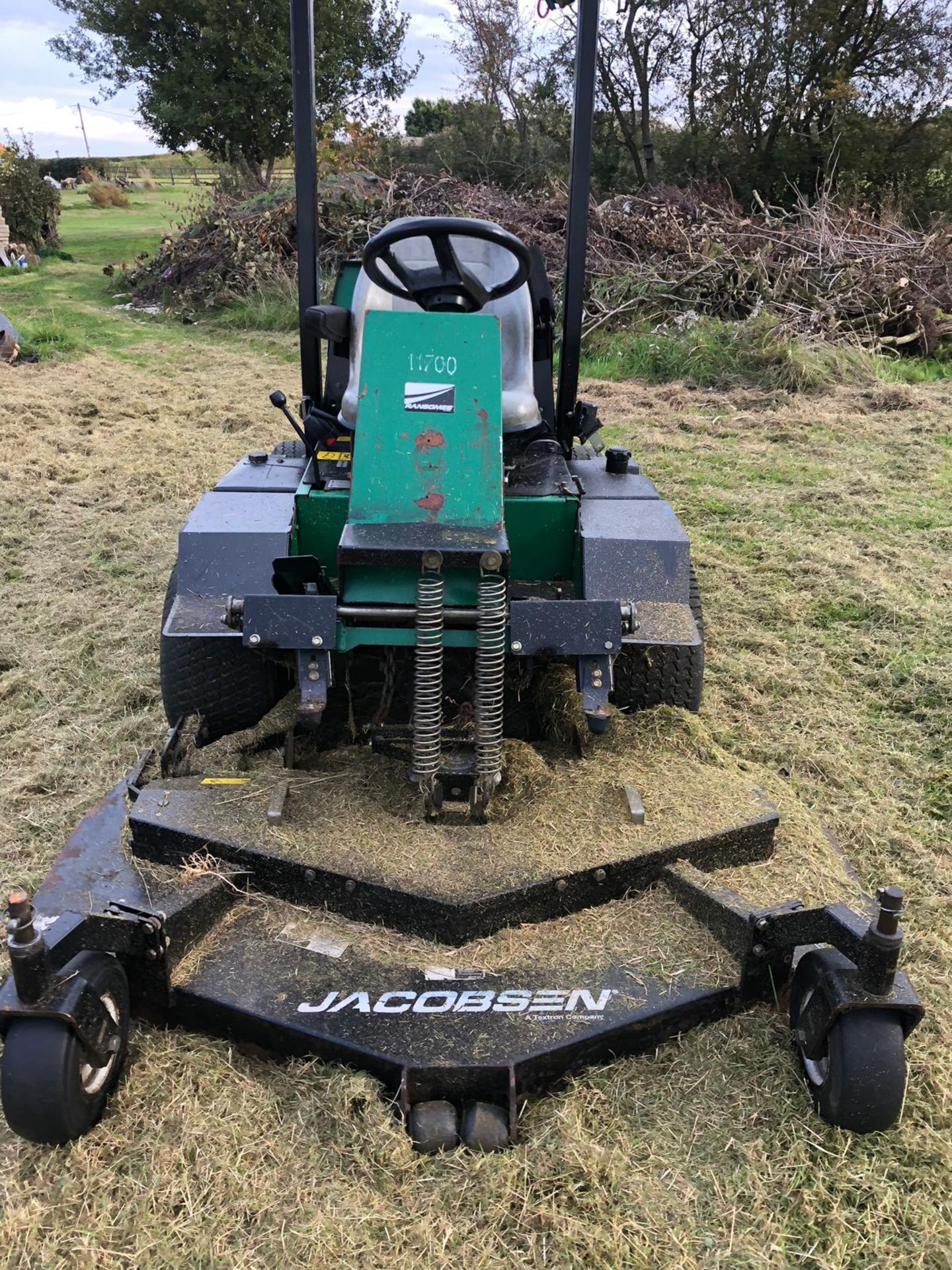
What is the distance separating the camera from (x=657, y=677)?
3.27 metres

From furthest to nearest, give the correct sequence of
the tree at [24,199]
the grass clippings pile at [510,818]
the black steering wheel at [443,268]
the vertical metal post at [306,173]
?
1. the tree at [24,199]
2. the vertical metal post at [306,173]
3. the black steering wheel at [443,268]
4. the grass clippings pile at [510,818]

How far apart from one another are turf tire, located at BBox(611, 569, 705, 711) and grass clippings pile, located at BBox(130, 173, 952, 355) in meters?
7.56

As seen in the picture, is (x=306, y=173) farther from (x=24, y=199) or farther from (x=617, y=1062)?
(x=24, y=199)

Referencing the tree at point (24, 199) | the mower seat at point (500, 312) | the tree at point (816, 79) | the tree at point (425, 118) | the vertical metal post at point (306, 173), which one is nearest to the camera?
the vertical metal post at point (306, 173)

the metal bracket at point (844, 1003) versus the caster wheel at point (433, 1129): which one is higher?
the metal bracket at point (844, 1003)

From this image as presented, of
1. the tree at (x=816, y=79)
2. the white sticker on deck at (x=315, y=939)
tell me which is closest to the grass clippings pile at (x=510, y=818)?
the white sticker on deck at (x=315, y=939)

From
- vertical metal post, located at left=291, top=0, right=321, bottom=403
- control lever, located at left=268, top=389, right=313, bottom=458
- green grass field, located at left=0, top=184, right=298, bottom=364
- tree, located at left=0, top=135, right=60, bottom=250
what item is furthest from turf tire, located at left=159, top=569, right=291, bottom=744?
tree, located at left=0, top=135, right=60, bottom=250

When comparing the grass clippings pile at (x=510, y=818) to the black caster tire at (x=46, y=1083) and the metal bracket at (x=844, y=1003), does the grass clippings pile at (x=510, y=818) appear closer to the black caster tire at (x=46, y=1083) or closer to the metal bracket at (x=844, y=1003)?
the metal bracket at (x=844, y=1003)

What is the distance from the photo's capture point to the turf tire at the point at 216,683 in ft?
10.3

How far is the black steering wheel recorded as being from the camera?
119 inches

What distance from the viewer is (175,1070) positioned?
2.20m

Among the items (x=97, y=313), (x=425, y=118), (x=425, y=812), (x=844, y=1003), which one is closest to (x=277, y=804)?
(x=425, y=812)

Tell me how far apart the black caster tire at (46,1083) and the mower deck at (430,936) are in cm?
7

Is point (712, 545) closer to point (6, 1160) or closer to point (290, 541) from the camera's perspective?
point (290, 541)
